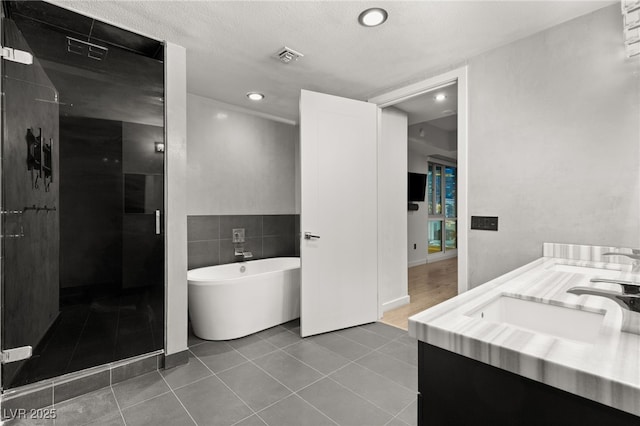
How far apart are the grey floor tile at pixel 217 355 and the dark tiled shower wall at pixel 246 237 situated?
3.18 feet

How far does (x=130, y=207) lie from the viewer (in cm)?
201

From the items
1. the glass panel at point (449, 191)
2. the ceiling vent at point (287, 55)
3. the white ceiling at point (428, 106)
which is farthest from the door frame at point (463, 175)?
the glass panel at point (449, 191)

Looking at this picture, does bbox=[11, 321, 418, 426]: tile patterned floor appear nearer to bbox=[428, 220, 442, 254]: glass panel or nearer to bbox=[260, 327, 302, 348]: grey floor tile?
bbox=[260, 327, 302, 348]: grey floor tile

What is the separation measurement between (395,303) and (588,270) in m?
2.18

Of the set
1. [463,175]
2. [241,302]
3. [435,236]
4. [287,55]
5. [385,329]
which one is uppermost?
[287,55]

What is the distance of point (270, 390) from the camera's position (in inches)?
72.1

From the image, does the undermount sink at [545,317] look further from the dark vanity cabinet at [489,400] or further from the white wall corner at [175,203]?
the white wall corner at [175,203]

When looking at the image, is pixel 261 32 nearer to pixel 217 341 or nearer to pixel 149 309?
pixel 149 309

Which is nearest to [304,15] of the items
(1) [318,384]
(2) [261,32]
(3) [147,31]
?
(2) [261,32]

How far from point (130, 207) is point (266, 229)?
1931mm

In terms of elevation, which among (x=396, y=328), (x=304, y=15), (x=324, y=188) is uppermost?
(x=304, y=15)

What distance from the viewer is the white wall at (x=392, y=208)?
3.26 metres

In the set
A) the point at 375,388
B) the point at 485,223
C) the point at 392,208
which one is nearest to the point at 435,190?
the point at 392,208

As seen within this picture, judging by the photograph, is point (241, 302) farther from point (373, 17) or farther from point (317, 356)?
point (373, 17)
